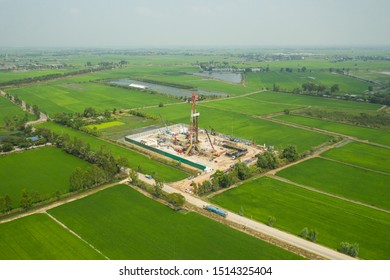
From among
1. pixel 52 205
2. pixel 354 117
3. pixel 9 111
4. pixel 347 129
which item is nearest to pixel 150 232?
pixel 52 205

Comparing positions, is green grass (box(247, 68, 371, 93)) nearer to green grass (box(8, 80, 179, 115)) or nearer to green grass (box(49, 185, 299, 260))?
green grass (box(8, 80, 179, 115))

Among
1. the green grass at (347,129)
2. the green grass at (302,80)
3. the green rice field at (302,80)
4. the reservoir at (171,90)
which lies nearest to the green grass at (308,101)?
the reservoir at (171,90)

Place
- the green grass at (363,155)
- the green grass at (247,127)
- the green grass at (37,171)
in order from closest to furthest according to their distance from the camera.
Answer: the green grass at (37,171), the green grass at (363,155), the green grass at (247,127)

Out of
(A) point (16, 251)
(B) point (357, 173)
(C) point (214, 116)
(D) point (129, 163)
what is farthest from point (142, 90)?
(A) point (16, 251)

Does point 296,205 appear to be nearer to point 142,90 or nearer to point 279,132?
point 279,132

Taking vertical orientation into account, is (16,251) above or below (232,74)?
below

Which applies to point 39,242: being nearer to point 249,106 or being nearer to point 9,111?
point 9,111

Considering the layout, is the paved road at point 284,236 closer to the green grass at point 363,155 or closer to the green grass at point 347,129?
the green grass at point 363,155
